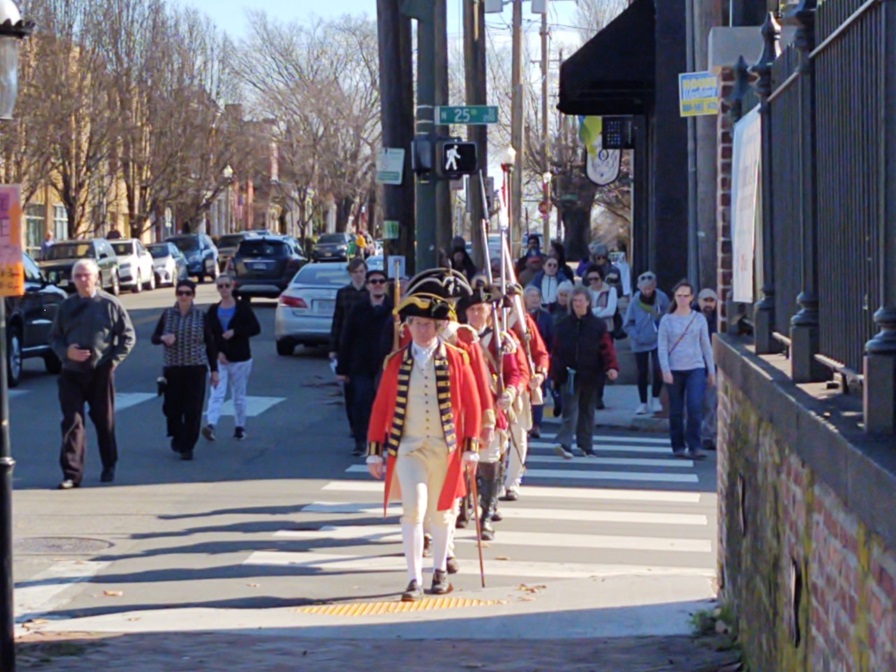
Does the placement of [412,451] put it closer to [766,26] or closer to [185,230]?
[766,26]

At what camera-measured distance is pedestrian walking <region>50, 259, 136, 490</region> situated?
12531 millimetres

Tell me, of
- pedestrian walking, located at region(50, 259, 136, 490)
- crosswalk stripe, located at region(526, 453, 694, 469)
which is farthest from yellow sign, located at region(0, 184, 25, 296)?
crosswalk stripe, located at region(526, 453, 694, 469)

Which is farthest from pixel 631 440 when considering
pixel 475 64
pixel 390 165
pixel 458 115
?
pixel 475 64

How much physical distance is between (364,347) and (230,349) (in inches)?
79.5

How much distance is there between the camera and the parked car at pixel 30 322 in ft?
63.8

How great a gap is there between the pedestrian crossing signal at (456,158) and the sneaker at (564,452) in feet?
12.8

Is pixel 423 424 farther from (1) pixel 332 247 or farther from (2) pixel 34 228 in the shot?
(2) pixel 34 228

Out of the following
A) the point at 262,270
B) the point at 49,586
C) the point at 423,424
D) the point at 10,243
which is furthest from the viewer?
the point at 262,270

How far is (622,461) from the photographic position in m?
14.9

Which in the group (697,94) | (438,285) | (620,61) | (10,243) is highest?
(620,61)

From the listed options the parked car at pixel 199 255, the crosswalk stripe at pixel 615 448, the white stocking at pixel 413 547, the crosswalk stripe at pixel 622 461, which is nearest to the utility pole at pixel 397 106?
the crosswalk stripe at pixel 615 448

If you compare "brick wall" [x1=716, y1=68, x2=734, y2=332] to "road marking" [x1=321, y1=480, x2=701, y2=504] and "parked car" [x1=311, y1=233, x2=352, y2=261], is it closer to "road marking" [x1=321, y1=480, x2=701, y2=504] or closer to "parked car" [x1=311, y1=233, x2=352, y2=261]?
"road marking" [x1=321, y1=480, x2=701, y2=504]

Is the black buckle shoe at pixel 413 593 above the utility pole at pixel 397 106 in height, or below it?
below

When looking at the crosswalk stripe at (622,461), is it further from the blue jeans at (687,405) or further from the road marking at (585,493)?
the road marking at (585,493)
